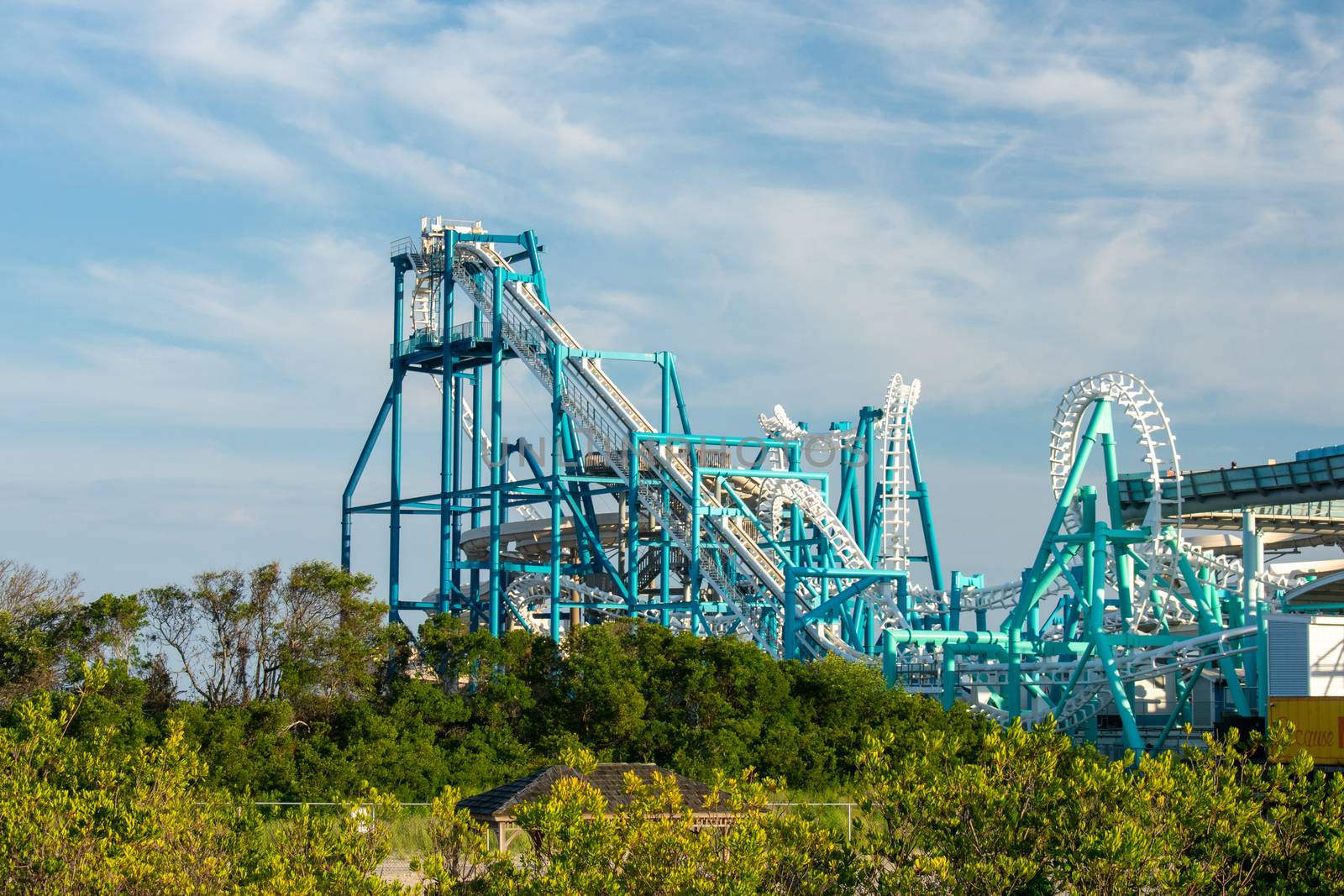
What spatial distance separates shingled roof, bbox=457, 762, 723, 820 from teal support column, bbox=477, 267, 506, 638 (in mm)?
20987

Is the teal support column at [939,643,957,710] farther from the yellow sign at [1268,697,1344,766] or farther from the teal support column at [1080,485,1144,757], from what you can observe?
the yellow sign at [1268,697,1344,766]

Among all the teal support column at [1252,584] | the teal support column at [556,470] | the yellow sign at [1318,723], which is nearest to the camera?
the yellow sign at [1318,723]

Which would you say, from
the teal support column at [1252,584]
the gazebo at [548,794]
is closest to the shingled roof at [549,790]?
the gazebo at [548,794]

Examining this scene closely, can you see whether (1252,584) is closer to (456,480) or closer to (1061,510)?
(1061,510)

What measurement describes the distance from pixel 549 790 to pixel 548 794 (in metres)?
0.68

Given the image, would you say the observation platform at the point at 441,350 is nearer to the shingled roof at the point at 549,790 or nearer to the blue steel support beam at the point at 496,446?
the blue steel support beam at the point at 496,446

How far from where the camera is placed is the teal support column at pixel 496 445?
44.8 meters

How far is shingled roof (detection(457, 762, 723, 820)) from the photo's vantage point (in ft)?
69.9

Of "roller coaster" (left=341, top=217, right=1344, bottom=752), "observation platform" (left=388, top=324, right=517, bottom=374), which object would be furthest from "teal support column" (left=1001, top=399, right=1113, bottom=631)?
"observation platform" (left=388, top=324, right=517, bottom=374)

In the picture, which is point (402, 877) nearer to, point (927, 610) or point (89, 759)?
point (89, 759)

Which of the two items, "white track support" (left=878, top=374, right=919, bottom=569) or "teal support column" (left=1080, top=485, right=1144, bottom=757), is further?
"white track support" (left=878, top=374, right=919, bottom=569)

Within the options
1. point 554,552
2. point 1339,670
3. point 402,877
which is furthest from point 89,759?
point 554,552

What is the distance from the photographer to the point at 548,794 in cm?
2033

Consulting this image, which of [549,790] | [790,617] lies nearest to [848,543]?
[790,617]
